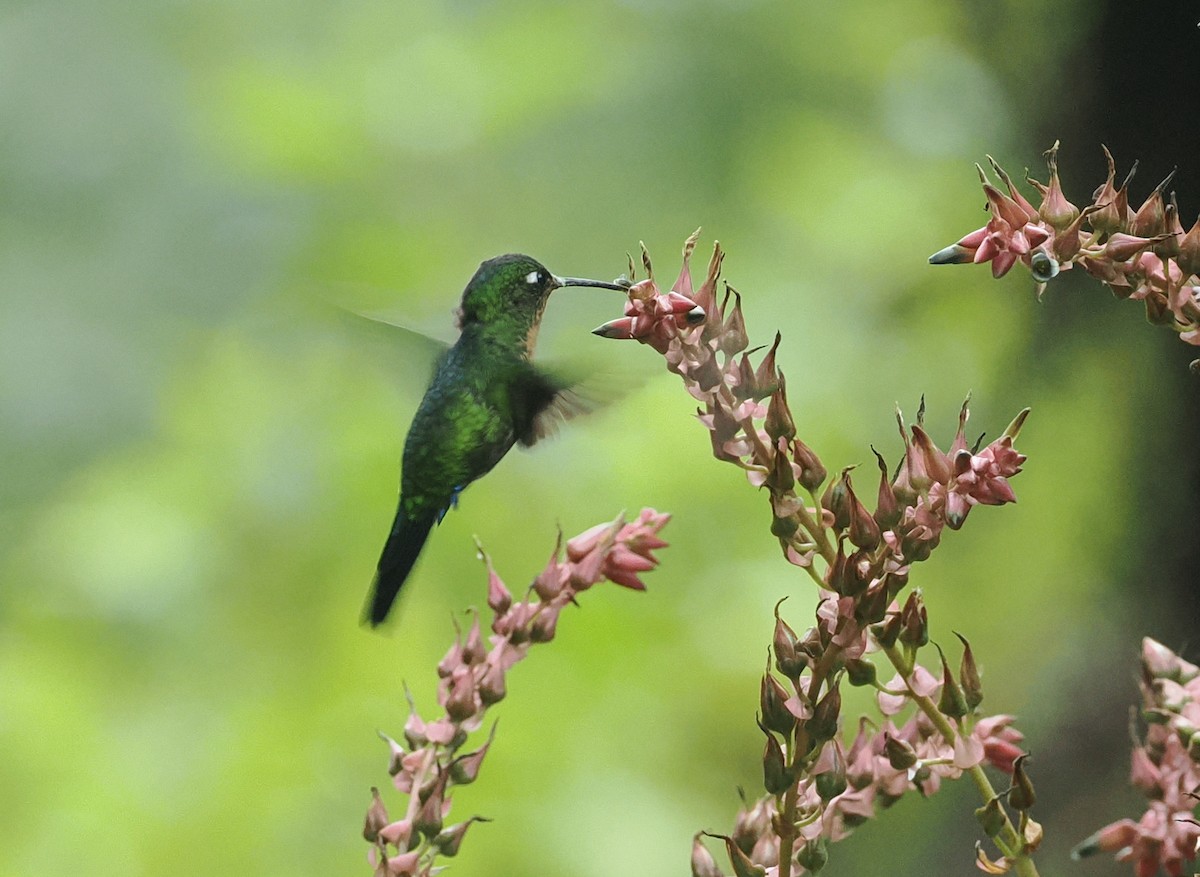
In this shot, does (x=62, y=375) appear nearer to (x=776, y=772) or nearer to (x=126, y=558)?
(x=126, y=558)

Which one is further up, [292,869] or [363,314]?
[363,314]

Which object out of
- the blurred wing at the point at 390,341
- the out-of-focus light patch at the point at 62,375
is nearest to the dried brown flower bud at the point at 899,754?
the blurred wing at the point at 390,341

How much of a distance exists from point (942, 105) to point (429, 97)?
959 mm

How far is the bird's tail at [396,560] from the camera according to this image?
3.73 feet

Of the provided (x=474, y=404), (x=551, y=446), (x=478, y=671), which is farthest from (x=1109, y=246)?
(x=551, y=446)

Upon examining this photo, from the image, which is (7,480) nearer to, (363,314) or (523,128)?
(523,128)

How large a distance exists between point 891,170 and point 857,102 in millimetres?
245

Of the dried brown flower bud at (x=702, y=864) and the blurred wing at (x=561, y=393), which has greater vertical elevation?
the blurred wing at (x=561, y=393)

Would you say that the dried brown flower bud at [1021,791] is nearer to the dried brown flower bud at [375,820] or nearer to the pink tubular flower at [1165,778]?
the pink tubular flower at [1165,778]

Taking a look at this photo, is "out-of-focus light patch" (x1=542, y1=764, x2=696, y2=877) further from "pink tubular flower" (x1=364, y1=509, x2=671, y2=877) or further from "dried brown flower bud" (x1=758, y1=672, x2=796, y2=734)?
"dried brown flower bud" (x1=758, y1=672, x2=796, y2=734)

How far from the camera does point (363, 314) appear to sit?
3.89 feet

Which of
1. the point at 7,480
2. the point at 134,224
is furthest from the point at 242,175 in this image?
the point at 7,480

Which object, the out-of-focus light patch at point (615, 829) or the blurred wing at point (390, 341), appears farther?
the out-of-focus light patch at point (615, 829)

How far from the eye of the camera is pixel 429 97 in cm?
243
